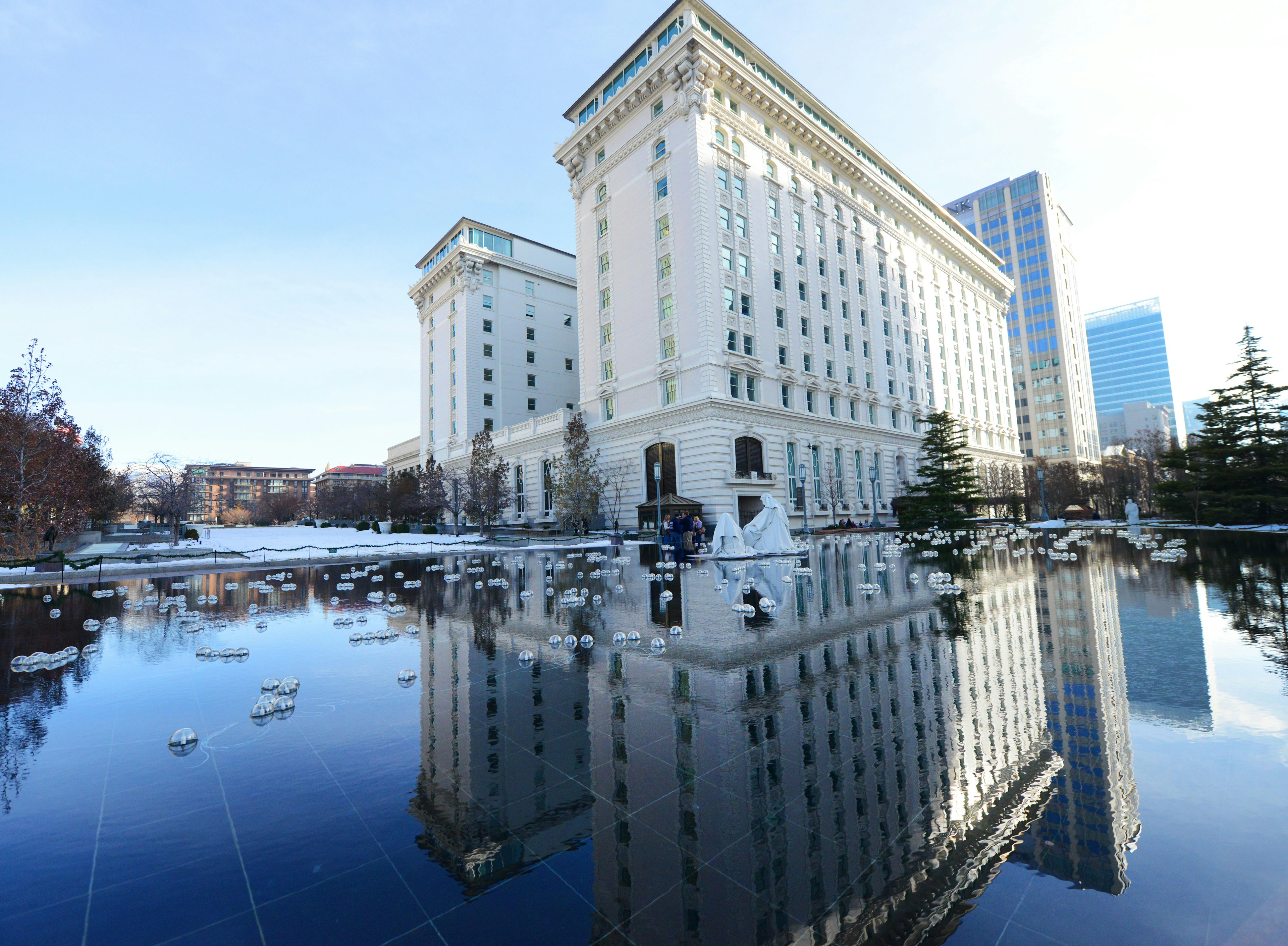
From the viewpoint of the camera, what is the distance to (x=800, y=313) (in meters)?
43.0

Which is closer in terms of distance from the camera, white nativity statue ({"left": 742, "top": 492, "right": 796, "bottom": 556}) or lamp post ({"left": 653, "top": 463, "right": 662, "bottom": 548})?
white nativity statue ({"left": 742, "top": 492, "right": 796, "bottom": 556})

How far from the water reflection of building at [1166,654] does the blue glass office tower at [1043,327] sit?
4027 inches

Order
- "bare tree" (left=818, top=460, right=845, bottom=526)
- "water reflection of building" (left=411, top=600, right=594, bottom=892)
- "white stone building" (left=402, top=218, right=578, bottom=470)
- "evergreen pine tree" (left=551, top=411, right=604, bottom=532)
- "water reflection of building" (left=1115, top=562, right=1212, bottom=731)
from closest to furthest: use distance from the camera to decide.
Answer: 1. "water reflection of building" (left=411, top=600, right=594, bottom=892)
2. "water reflection of building" (left=1115, top=562, right=1212, bottom=731)
3. "evergreen pine tree" (left=551, top=411, right=604, bottom=532)
4. "bare tree" (left=818, top=460, right=845, bottom=526)
5. "white stone building" (left=402, top=218, right=578, bottom=470)

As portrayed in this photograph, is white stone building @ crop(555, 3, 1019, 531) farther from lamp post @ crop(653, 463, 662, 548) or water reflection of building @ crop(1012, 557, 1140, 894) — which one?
water reflection of building @ crop(1012, 557, 1140, 894)

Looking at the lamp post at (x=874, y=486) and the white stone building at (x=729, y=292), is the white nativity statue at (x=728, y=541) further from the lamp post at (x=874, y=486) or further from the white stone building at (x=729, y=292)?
the lamp post at (x=874, y=486)

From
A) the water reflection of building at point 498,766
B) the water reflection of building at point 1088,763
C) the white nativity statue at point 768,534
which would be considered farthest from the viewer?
→ the white nativity statue at point 768,534

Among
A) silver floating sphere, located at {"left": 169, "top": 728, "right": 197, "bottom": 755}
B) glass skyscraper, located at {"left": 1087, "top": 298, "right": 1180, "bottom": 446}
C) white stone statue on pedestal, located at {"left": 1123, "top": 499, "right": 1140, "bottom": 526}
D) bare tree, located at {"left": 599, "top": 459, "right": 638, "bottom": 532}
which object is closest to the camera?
silver floating sphere, located at {"left": 169, "top": 728, "right": 197, "bottom": 755}

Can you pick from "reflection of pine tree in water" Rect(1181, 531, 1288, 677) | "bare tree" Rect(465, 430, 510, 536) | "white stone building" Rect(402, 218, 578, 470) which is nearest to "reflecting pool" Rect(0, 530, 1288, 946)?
"reflection of pine tree in water" Rect(1181, 531, 1288, 677)

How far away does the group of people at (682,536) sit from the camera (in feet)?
70.3

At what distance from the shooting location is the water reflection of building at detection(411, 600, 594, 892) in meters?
3.19

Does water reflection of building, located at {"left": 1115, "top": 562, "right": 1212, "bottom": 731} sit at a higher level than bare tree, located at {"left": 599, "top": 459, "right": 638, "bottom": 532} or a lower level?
lower

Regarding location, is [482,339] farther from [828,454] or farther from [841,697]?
[841,697]

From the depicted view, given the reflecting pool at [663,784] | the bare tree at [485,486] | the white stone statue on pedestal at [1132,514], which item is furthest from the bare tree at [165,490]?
the white stone statue on pedestal at [1132,514]

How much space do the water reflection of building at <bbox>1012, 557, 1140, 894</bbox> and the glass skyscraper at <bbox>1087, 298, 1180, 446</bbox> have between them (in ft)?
627
